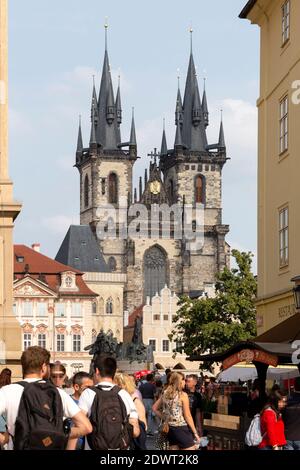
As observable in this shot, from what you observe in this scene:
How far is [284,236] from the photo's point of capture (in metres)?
28.3

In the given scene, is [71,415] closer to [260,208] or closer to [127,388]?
[127,388]

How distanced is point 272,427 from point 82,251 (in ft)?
436

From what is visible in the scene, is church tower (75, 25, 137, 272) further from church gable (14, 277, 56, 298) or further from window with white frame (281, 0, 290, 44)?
window with white frame (281, 0, 290, 44)

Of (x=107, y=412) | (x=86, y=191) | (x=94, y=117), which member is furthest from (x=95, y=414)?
(x=94, y=117)

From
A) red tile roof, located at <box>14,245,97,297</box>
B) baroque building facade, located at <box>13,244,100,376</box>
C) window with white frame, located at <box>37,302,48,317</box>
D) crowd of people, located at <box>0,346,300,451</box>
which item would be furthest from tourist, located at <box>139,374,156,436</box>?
window with white frame, located at <box>37,302,48,317</box>

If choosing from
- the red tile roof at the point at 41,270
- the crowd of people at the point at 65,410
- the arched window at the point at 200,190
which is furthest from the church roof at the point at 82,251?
the crowd of people at the point at 65,410

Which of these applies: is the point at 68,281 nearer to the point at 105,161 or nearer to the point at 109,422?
the point at 105,161

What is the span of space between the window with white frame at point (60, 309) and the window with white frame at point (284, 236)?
91.4 m

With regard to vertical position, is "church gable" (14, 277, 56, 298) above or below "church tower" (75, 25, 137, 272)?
below

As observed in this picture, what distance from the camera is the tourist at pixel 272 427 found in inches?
535

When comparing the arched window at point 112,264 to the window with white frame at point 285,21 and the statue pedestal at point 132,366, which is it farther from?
the window with white frame at point 285,21

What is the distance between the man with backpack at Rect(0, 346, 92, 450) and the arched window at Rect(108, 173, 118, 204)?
5739 inches

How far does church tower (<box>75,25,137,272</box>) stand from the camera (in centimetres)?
15462
